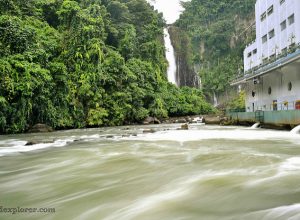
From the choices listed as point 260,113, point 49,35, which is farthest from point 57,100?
point 260,113

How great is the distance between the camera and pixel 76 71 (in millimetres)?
25156

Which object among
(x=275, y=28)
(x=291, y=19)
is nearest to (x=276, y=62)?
(x=291, y=19)

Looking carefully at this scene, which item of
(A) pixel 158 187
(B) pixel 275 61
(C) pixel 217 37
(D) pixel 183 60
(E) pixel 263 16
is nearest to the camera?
(A) pixel 158 187

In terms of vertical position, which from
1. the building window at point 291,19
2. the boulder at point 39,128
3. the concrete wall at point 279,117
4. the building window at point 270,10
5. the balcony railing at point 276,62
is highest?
the building window at point 270,10

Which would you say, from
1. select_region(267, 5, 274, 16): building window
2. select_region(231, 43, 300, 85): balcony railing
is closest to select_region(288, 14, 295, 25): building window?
select_region(231, 43, 300, 85): balcony railing

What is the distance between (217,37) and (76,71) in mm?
39726

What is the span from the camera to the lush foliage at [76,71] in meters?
17.8

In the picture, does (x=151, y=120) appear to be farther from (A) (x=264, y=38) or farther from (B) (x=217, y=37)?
(B) (x=217, y=37)

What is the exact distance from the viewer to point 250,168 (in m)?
5.64

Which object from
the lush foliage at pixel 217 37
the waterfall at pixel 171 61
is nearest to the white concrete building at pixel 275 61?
the waterfall at pixel 171 61

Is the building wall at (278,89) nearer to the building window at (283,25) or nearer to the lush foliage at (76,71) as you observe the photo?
the building window at (283,25)

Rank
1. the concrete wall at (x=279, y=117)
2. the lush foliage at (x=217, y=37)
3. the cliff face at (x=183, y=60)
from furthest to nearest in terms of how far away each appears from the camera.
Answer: the lush foliage at (x=217, y=37) < the cliff face at (x=183, y=60) < the concrete wall at (x=279, y=117)

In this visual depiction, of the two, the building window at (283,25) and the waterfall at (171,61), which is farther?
the waterfall at (171,61)

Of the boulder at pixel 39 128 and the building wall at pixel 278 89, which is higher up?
the building wall at pixel 278 89
